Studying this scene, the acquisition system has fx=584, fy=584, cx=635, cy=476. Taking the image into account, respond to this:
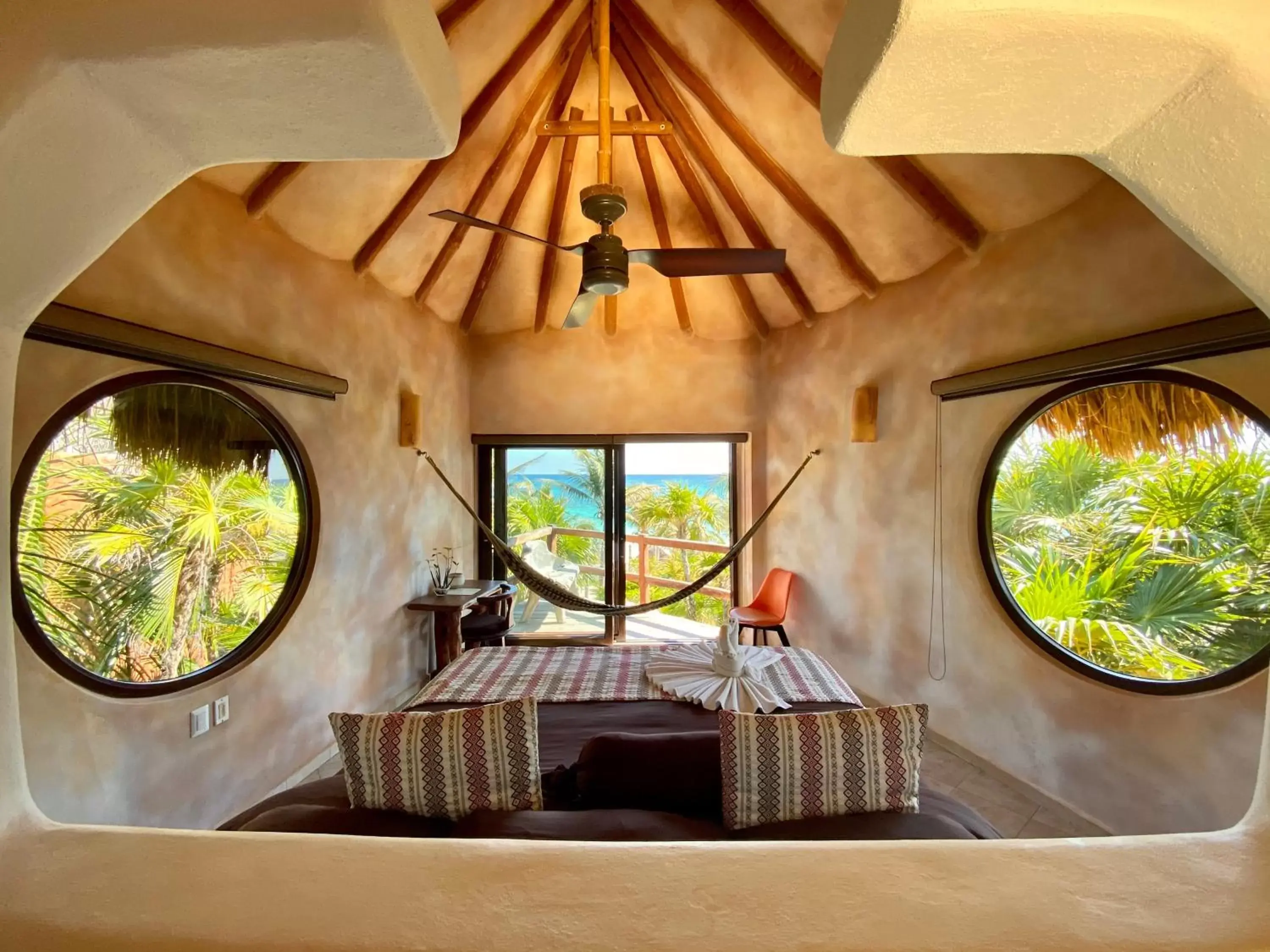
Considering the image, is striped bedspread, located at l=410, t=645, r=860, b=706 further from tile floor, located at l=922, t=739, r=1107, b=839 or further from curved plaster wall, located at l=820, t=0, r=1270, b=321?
curved plaster wall, located at l=820, t=0, r=1270, b=321

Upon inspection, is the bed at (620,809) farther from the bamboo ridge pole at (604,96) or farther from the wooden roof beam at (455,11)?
the wooden roof beam at (455,11)

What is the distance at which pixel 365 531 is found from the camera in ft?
10.4

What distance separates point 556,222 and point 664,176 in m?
0.70

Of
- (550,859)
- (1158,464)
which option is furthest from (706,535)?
(550,859)

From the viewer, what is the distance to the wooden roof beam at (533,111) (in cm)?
268

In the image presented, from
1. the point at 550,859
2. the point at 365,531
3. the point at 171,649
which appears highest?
the point at 365,531

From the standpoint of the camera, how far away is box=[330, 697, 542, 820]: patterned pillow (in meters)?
1.38

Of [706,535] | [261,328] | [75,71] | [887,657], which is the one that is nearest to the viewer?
[75,71]

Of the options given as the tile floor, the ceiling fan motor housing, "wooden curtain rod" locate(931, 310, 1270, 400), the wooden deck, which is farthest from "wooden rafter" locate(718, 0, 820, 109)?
the wooden deck

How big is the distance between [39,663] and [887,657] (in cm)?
356

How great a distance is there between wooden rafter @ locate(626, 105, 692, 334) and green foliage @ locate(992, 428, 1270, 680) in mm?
2302

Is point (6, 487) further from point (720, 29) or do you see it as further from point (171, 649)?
point (720, 29)

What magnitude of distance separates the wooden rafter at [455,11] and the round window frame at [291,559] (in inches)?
63.6

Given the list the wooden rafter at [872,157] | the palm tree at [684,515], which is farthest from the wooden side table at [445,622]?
the wooden rafter at [872,157]
